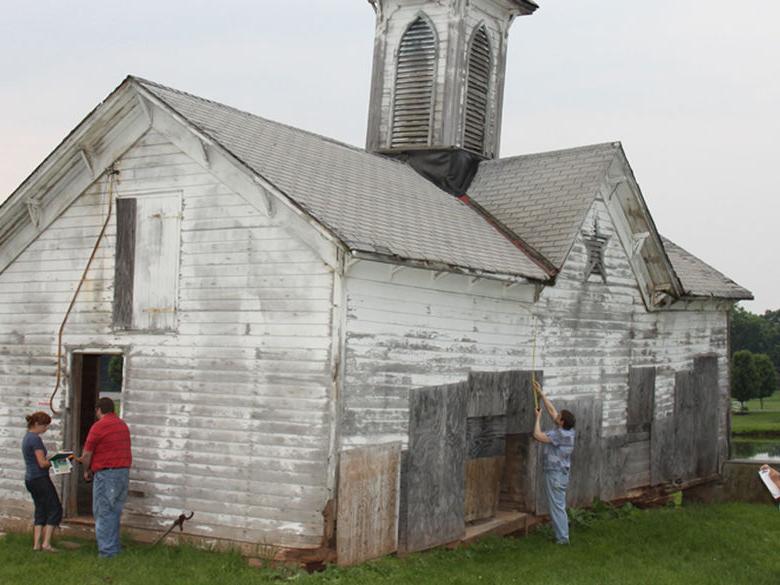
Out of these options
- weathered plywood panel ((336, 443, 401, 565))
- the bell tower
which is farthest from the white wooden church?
the bell tower

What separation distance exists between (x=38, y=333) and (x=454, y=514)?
6.14 m

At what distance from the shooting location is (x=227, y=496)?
11273 millimetres

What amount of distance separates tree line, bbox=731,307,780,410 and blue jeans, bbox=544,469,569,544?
13.6m

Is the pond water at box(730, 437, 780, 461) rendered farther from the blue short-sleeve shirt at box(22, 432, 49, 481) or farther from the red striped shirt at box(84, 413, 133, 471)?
the blue short-sleeve shirt at box(22, 432, 49, 481)

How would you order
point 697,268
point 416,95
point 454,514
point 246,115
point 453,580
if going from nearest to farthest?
point 453,580, point 454,514, point 246,115, point 416,95, point 697,268

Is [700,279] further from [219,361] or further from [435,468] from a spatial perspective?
[219,361]

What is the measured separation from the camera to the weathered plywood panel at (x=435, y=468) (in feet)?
38.7

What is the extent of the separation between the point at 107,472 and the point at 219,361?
1.80m

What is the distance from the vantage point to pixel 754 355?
234 ft

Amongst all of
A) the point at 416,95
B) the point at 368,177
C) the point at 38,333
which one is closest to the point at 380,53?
the point at 416,95

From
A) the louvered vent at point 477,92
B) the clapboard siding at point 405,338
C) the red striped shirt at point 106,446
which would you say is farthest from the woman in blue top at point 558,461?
the louvered vent at point 477,92

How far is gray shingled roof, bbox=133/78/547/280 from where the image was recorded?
37.4 ft

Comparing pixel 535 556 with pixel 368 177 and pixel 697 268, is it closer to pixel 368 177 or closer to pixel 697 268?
pixel 368 177

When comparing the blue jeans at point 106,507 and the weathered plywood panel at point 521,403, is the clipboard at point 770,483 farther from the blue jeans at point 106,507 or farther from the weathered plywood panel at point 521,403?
the blue jeans at point 106,507
